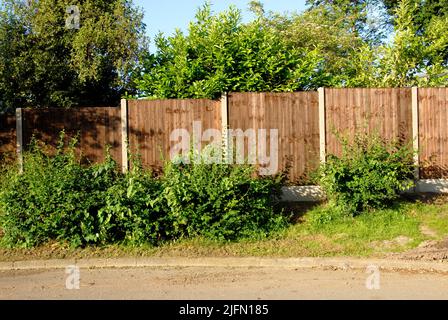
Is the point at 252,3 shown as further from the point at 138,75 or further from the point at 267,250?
the point at 267,250

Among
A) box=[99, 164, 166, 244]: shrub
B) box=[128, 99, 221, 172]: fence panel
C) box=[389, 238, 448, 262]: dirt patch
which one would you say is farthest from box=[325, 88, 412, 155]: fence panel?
box=[99, 164, 166, 244]: shrub

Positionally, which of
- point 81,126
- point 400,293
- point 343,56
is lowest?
point 400,293

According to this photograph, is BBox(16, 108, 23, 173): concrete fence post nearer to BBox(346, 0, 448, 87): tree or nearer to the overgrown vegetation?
the overgrown vegetation

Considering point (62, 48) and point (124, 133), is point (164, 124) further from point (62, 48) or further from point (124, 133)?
point (62, 48)

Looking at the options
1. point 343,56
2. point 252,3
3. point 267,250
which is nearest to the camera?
point 267,250

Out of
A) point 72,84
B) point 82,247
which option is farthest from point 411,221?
point 72,84

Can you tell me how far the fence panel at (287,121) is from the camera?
31.2 ft

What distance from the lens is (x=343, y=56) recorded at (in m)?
18.7

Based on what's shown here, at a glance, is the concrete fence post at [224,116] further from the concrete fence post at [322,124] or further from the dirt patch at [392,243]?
the dirt patch at [392,243]

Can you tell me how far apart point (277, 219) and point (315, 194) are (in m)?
1.50

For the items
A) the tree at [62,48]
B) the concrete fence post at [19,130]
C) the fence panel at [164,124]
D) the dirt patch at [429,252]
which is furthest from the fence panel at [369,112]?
the tree at [62,48]

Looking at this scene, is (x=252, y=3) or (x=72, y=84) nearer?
(x=72, y=84)

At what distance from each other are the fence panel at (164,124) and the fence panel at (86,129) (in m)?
0.36

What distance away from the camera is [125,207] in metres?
7.52
